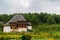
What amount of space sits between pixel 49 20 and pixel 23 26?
32.4 metres

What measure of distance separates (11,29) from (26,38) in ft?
109

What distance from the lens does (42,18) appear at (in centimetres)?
10575

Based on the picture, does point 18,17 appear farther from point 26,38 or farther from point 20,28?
point 26,38

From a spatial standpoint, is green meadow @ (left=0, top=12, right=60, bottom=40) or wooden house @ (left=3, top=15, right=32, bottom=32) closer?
green meadow @ (left=0, top=12, right=60, bottom=40)

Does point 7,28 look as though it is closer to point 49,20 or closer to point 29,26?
point 29,26

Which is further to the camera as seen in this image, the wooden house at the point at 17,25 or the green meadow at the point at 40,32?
the wooden house at the point at 17,25

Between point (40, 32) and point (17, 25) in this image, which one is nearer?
point (40, 32)

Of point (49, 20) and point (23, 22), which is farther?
point (49, 20)

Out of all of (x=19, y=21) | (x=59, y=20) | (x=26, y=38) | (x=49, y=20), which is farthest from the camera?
(x=59, y=20)

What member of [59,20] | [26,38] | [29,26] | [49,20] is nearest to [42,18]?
[59,20]

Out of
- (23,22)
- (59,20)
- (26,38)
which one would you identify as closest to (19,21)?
(23,22)

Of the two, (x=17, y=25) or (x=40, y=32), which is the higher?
(x=17, y=25)

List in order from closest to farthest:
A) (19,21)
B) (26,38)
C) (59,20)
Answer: (26,38) < (19,21) < (59,20)

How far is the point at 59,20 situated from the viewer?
103 meters
